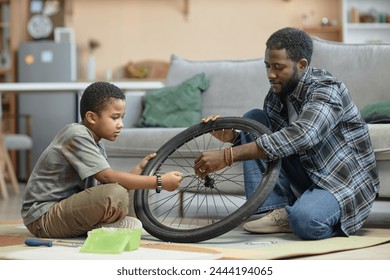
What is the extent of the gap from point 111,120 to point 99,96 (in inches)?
4.0

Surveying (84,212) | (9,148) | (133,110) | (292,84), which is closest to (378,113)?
(292,84)

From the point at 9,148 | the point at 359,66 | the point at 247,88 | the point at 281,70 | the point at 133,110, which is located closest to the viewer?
the point at 281,70

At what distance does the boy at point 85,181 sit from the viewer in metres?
2.75

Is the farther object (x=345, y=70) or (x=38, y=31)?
(x=38, y=31)

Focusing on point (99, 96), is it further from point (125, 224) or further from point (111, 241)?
point (111, 241)

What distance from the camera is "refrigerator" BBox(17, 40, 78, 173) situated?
25.0 ft

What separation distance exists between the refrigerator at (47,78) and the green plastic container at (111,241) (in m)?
5.21

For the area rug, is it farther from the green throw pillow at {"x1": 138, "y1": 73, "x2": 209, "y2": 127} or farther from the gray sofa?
the green throw pillow at {"x1": 138, "y1": 73, "x2": 209, "y2": 127}

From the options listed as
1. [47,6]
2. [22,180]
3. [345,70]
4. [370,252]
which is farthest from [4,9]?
[370,252]

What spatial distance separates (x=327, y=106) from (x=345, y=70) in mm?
1294

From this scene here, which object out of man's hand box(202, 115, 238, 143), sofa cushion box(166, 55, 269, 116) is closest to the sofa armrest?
sofa cushion box(166, 55, 269, 116)

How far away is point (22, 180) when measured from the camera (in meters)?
7.61

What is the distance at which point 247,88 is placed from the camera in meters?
4.38
